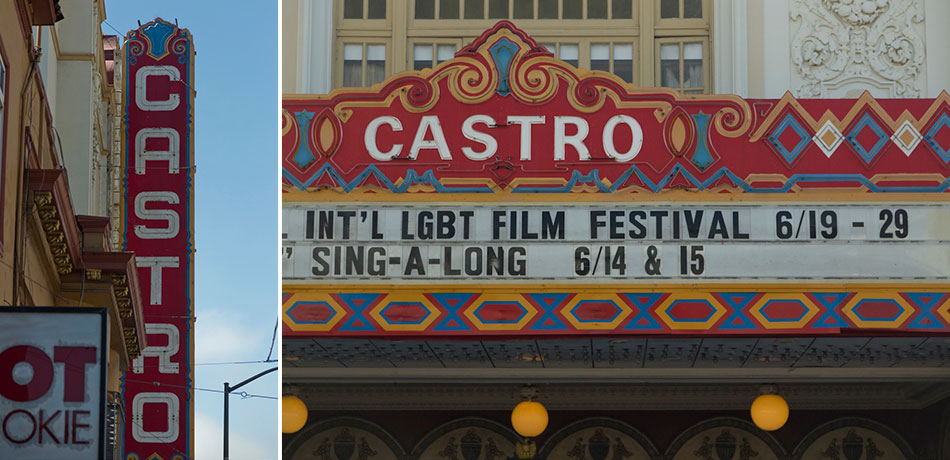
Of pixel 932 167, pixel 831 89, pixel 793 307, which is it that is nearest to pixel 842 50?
pixel 831 89

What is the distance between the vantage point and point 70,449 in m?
9.34

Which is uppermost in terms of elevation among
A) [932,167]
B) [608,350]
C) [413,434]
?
[932,167]

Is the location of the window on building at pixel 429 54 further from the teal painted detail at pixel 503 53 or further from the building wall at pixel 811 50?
the teal painted detail at pixel 503 53

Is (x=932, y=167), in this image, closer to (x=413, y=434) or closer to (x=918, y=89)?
(x=918, y=89)

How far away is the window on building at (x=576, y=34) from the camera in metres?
16.0

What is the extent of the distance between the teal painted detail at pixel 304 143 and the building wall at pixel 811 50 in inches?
110

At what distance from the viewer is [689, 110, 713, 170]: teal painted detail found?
12477 millimetres

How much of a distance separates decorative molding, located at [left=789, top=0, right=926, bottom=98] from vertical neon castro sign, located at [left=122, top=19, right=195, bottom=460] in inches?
327

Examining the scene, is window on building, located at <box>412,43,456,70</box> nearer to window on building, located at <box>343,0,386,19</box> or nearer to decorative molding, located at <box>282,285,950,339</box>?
window on building, located at <box>343,0,386,19</box>

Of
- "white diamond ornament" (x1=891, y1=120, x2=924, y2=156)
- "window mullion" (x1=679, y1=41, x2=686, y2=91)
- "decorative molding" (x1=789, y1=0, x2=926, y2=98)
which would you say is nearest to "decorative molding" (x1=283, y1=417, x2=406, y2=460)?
"window mullion" (x1=679, y1=41, x2=686, y2=91)

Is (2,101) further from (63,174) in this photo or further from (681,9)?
(681,9)

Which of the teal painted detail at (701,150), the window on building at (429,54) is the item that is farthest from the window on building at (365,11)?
the teal painted detail at (701,150)

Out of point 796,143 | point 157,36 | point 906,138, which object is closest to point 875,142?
point 906,138

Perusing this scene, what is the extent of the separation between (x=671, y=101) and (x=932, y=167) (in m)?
2.23
